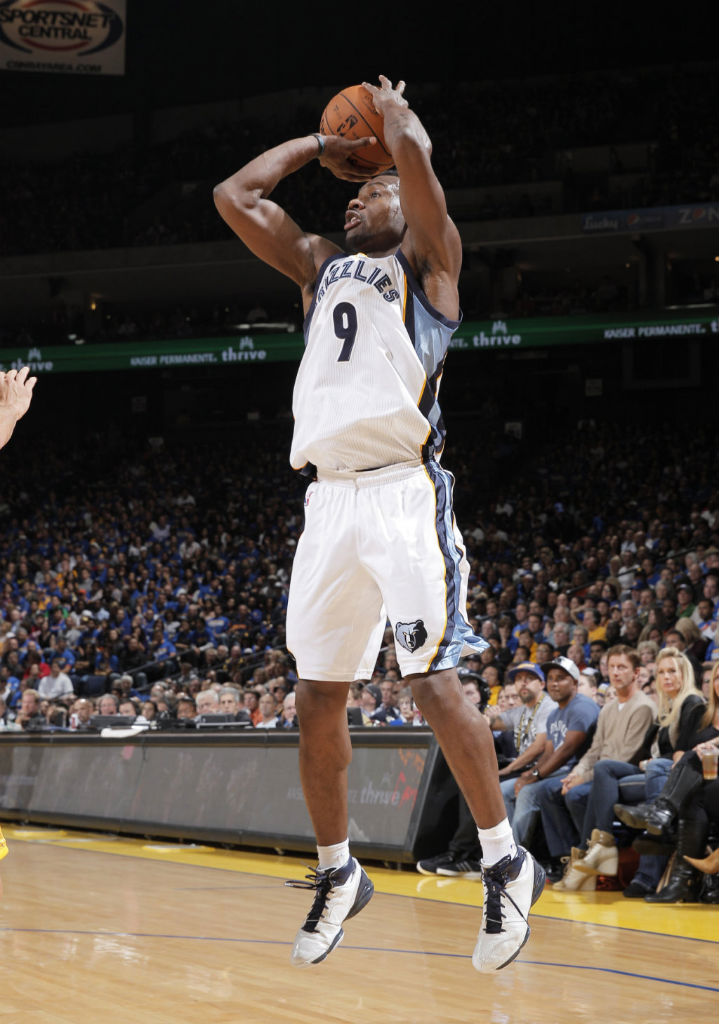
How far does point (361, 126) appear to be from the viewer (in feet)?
12.7

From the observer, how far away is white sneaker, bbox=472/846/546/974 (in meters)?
3.36

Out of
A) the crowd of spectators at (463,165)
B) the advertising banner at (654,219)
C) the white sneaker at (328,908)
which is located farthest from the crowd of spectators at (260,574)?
the white sneaker at (328,908)

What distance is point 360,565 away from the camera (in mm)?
3596

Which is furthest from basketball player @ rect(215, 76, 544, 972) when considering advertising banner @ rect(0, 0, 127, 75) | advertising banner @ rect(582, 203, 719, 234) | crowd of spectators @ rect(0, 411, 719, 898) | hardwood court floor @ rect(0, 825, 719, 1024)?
advertising banner @ rect(0, 0, 127, 75)

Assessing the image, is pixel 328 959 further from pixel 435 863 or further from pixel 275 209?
pixel 275 209

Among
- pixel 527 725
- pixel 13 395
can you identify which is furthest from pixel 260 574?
pixel 13 395

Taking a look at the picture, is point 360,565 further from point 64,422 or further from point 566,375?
point 64,422

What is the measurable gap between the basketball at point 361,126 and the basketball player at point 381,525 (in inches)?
2.9

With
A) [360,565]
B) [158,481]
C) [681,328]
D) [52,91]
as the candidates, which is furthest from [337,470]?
[52,91]

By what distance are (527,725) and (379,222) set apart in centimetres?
585

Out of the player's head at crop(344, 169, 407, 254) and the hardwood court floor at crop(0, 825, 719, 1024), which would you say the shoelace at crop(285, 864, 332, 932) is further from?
the player's head at crop(344, 169, 407, 254)

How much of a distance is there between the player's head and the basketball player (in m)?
0.12

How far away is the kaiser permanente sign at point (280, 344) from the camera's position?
872 inches

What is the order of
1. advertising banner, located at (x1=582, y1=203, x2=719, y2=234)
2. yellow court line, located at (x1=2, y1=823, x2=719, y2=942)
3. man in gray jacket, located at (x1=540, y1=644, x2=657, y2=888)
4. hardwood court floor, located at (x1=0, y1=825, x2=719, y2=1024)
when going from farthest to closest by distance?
advertising banner, located at (x1=582, y1=203, x2=719, y2=234) → man in gray jacket, located at (x1=540, y1=644, x2=657, y2=888) → yellow court line, located at (x1=2, y1=823, x2=719, y2=942) → hardwood court floor, located at (x1=0, y1=825, x2=719, y2=1024)
